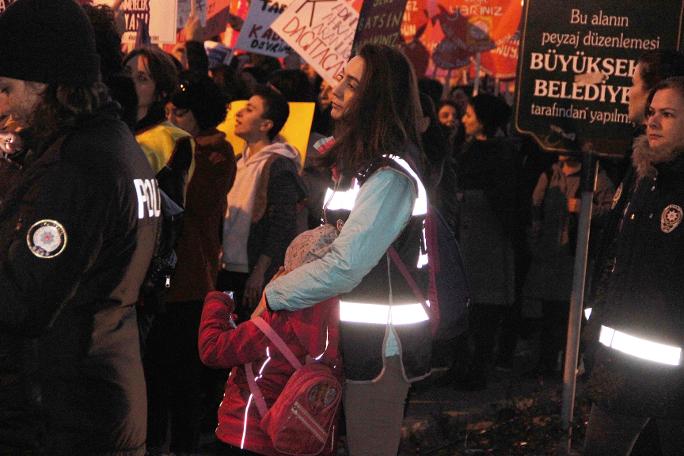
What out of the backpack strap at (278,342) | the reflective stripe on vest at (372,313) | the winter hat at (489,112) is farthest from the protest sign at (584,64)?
the backpack strap at (278,342)

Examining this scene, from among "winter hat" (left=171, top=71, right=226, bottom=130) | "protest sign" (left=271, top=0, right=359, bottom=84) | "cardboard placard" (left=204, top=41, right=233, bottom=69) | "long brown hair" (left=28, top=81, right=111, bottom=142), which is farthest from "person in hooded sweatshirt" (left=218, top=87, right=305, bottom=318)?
"cardboard placard" (left=204, top=41, right=233, bottom=69)

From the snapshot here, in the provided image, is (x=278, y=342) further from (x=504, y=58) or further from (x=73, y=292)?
(x=504, y=58)

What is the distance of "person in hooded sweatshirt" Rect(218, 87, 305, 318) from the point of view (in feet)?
22.9

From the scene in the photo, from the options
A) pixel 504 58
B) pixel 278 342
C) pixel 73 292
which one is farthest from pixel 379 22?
pixel 504 58

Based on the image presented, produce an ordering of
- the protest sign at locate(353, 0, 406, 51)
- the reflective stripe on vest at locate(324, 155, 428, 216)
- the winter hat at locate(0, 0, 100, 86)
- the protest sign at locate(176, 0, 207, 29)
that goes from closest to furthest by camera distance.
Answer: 1. the winter hat at locate(0, 0, 100, 86)
2. the reflective stripe on vest at locate(324, 155, 428, 216)
3. the protest sign at locate(353, 0, 406, 51)
4. the protest sign at locate(176, 0, 207, 29)

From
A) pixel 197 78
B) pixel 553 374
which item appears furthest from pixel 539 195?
pixel 197 78

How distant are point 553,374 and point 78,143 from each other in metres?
7.62

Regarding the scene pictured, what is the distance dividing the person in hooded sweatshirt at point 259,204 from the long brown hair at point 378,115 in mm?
2505

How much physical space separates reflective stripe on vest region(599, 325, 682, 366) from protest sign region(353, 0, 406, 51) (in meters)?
3.93

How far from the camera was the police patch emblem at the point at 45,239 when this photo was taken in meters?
3.04

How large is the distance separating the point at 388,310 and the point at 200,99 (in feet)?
10.4

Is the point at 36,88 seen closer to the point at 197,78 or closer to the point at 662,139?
the point at 662,139

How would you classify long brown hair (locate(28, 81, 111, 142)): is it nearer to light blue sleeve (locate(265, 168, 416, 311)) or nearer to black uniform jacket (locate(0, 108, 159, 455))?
black uniform jacket (locate(0, 108, 159, 455))

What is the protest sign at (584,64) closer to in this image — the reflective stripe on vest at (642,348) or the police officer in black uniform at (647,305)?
the police officer in black uniform at (647,305)
